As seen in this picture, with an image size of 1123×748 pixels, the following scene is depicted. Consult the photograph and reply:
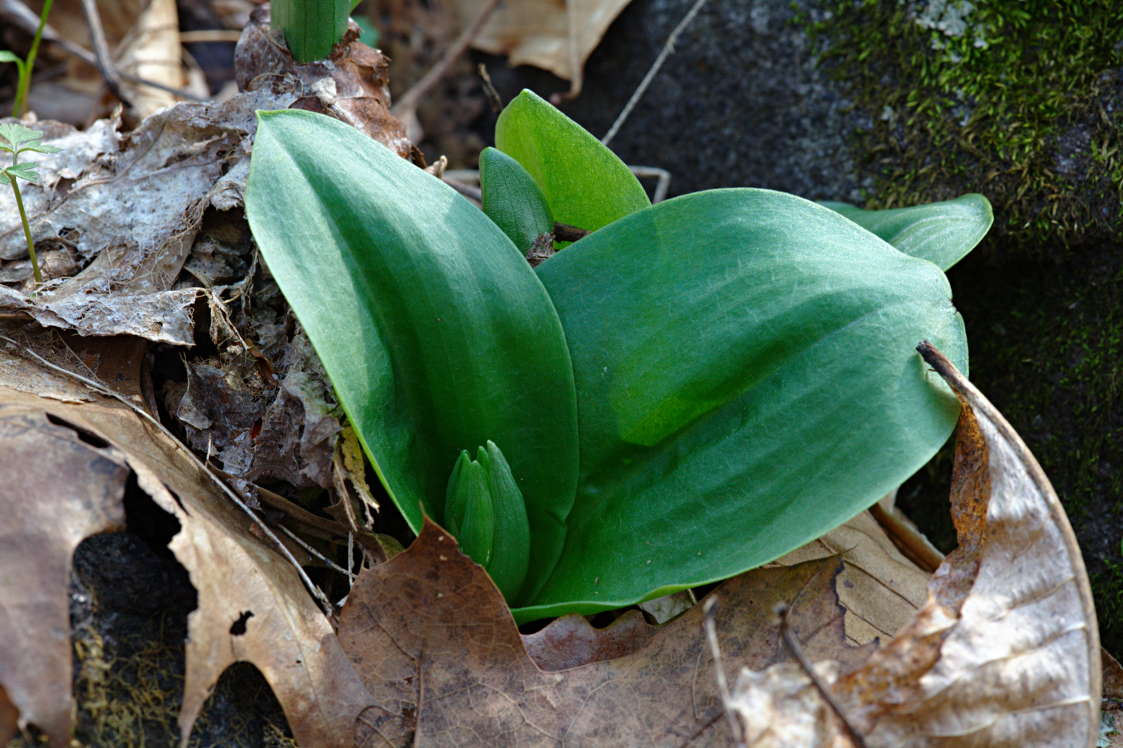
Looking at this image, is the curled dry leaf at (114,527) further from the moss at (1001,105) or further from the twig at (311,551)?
the moss at (1001,105)

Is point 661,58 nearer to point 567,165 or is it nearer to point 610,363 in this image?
point 567,165

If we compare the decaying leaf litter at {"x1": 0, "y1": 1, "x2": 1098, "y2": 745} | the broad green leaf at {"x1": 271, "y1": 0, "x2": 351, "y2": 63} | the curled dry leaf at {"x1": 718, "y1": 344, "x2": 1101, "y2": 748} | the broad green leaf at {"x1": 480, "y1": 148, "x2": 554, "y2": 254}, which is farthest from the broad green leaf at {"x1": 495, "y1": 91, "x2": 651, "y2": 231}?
the curled dry leaf at {"x1": 718, "y1": 344, "x2": 1101, "y2": 748}

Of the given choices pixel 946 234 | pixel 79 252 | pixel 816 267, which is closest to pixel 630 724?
pixel 816 267

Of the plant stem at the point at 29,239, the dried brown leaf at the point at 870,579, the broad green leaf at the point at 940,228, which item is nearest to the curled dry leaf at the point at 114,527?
the plant stem at the point at 29,239

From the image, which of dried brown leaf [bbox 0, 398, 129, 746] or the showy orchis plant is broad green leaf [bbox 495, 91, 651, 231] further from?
dried brown leaf [bbox 0, 398, 129, 746]

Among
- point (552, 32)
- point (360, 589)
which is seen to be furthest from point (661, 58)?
point (360, 589)

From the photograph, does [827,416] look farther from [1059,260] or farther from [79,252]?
[79,252]
